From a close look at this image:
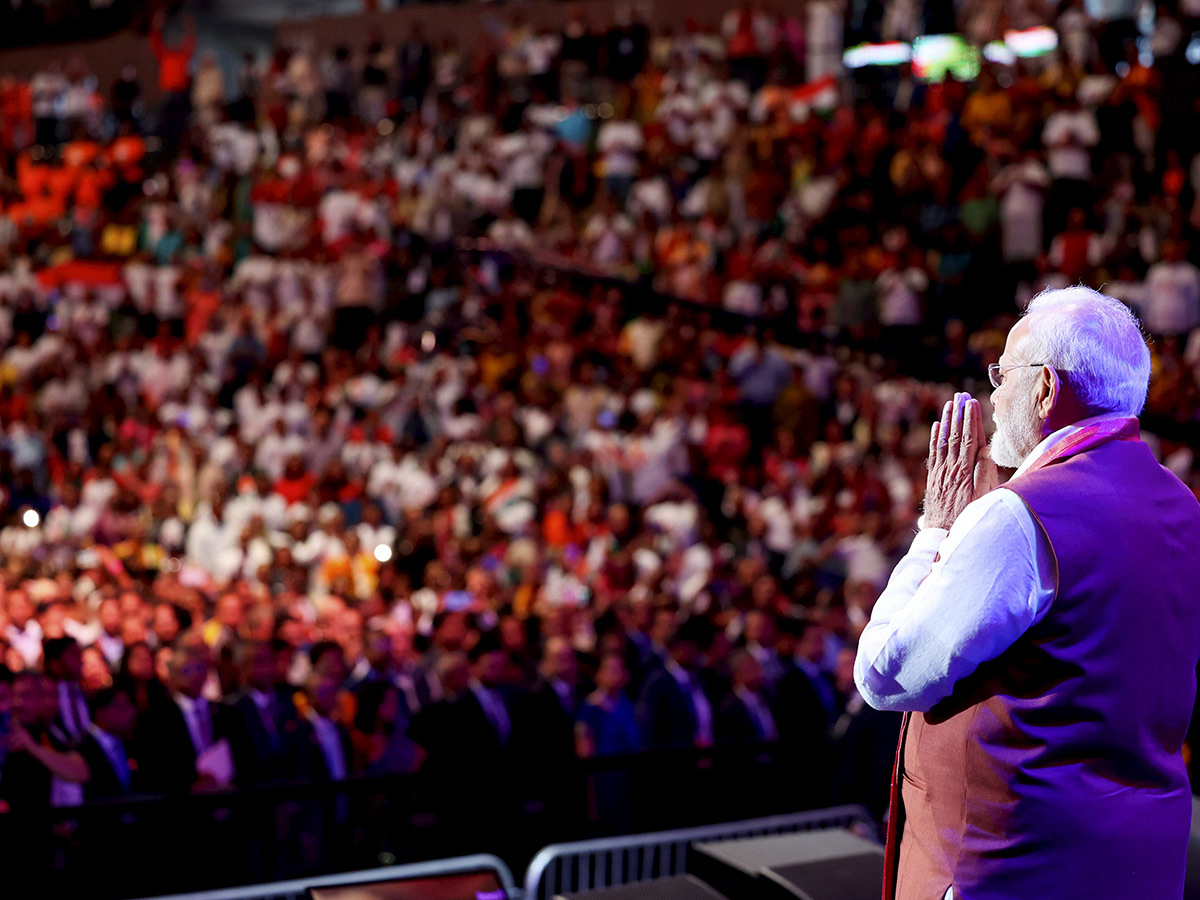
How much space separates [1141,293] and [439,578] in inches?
205

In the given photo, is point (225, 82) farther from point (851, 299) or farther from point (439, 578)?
point (439, 578)

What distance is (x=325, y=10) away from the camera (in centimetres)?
2086

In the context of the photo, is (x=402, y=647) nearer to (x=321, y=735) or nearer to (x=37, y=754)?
(x=321, y=735)

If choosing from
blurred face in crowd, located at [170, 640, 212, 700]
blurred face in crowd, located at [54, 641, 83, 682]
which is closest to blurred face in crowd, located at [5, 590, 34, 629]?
blurred face in crowd, located at [54, 641, 83, 682]

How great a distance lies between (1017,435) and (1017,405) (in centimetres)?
4

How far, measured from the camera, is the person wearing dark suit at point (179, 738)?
561 cm

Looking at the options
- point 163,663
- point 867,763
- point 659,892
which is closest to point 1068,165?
point 867,763

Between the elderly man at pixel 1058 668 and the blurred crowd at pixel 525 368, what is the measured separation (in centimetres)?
337

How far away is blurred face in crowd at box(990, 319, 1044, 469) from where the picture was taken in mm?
1892

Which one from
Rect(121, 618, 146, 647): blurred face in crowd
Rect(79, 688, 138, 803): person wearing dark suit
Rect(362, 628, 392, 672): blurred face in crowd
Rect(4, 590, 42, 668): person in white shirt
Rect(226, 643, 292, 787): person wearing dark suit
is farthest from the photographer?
Rect(4, 590, 42, 668): person in white shirt

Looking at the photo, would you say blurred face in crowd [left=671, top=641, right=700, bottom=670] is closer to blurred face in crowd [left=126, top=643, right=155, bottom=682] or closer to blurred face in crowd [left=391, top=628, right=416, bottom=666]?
blurred face in crowd [left=391, top=628, right=416, bottom=666]

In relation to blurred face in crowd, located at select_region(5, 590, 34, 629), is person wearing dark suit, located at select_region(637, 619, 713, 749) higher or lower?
lower

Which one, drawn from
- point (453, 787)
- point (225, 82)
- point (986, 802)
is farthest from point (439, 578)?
point (225, 82)

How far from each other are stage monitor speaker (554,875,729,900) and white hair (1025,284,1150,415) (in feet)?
4.64
